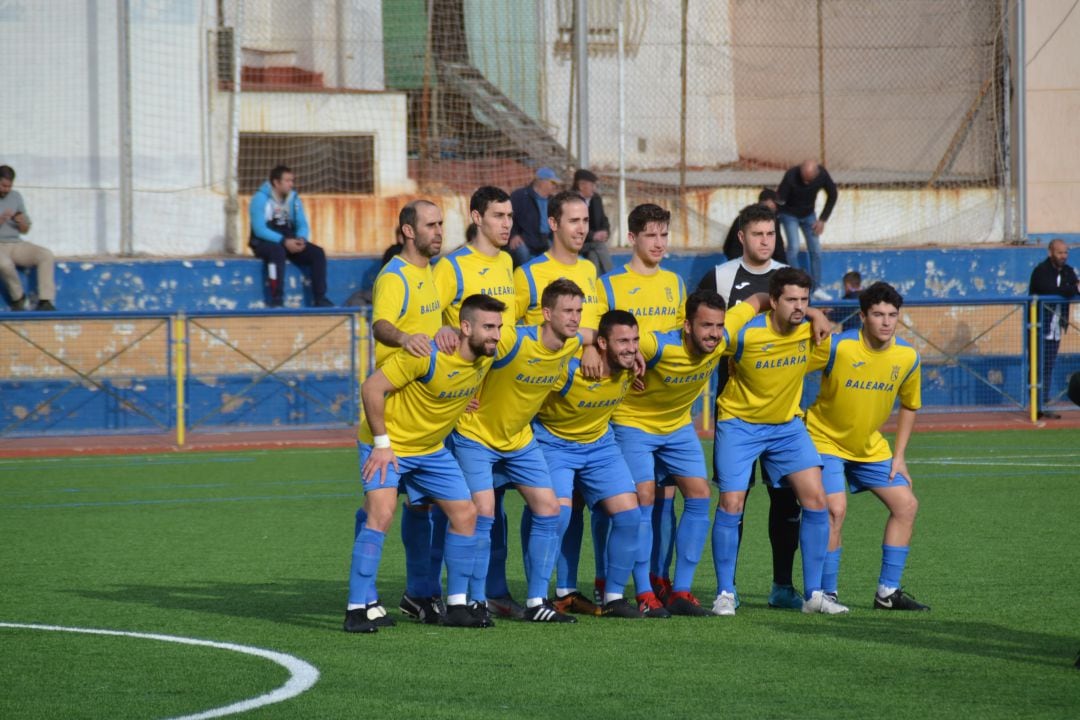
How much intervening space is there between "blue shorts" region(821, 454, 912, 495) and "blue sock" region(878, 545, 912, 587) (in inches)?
16.6

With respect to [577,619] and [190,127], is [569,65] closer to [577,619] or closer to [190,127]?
[190,127]

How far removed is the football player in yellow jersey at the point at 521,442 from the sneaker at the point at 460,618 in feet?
0.40

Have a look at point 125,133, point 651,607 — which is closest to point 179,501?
point 651,607

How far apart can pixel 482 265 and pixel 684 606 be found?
6.97ft

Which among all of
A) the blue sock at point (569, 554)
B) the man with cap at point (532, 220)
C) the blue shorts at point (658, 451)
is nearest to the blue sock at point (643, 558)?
the blue shorts at point (658, 451)

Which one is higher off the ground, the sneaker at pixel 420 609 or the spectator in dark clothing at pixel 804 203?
the spectator in dark clothing at pixel 804 203

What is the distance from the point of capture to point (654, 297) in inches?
344

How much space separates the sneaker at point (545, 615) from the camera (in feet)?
26.2

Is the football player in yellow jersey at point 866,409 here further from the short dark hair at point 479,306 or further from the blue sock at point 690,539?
the short dark hair at point 479,306

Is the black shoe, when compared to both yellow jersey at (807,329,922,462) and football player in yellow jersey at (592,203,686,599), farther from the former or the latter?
yellow jersey at (807,329,922,462)

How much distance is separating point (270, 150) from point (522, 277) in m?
14.4

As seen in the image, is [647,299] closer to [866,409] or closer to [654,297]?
[654,297]

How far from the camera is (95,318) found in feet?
55.2

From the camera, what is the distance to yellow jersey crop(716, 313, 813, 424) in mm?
8391
